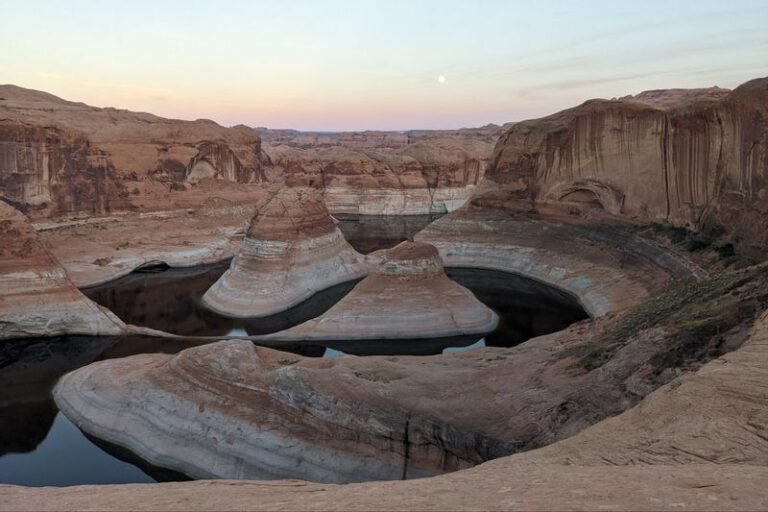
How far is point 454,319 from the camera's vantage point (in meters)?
22.0

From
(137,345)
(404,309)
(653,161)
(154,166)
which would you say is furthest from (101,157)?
(653,161)

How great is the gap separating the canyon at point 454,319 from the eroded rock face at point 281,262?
0.18m

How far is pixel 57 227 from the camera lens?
35.1 m

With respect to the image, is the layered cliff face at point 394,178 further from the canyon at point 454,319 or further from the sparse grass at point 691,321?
the sparse grass at point 691,321

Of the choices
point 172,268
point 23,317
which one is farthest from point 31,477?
point 172,268

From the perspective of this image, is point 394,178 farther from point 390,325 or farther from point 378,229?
point 390,325

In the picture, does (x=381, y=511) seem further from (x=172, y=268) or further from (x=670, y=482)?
(x=172, y=268)

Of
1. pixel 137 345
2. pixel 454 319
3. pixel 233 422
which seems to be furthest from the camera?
pixel 454 319

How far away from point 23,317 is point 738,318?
951 inches

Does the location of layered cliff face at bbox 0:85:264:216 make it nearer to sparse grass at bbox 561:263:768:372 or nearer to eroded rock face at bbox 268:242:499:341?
eroded rock face at bbox 268:242:499:341

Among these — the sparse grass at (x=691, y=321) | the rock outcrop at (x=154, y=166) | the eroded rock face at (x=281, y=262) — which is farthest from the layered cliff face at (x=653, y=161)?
the rock outcrop at (x=154, y=166)

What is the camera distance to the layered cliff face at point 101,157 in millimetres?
34594

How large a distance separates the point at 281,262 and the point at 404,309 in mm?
8073

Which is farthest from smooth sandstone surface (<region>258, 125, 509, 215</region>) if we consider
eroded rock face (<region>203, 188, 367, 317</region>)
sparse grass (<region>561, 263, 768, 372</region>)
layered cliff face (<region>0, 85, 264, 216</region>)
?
sparse grass (<region>561, 263, 768, 372</region>)
